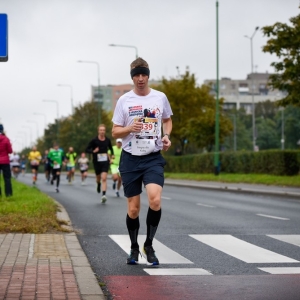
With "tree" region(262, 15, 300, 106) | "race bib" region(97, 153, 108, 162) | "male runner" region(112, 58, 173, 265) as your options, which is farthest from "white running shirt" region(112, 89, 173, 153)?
"tree" region(262, 15, 300, 106)

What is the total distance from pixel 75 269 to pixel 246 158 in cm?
3328

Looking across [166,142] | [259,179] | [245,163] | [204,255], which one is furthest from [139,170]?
[245,163]

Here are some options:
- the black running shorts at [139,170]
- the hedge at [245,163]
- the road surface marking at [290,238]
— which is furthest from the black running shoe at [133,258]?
the hedge at [245,163]

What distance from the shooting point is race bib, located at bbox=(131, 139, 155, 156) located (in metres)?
8.21

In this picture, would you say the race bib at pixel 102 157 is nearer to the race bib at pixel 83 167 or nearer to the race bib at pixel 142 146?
the race bib at pixel 142 146

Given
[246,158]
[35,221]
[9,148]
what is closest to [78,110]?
[246,158]

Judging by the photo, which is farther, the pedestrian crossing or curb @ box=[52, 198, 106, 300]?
the pedestrian crossing

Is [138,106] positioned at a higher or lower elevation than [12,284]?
higher

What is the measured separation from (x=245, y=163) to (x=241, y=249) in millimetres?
31032

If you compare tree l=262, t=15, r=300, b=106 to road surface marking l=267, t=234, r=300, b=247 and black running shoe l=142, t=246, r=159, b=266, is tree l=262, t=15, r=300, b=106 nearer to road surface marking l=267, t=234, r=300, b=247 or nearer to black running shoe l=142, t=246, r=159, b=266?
road surface marking l=267, t=234, r=300, b=247

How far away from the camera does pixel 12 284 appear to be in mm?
6676

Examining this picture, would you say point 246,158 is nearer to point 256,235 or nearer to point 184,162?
point 184,162

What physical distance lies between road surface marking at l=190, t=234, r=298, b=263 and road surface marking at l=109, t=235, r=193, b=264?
24.5 inches

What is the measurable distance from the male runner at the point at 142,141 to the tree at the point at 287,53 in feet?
66.5
